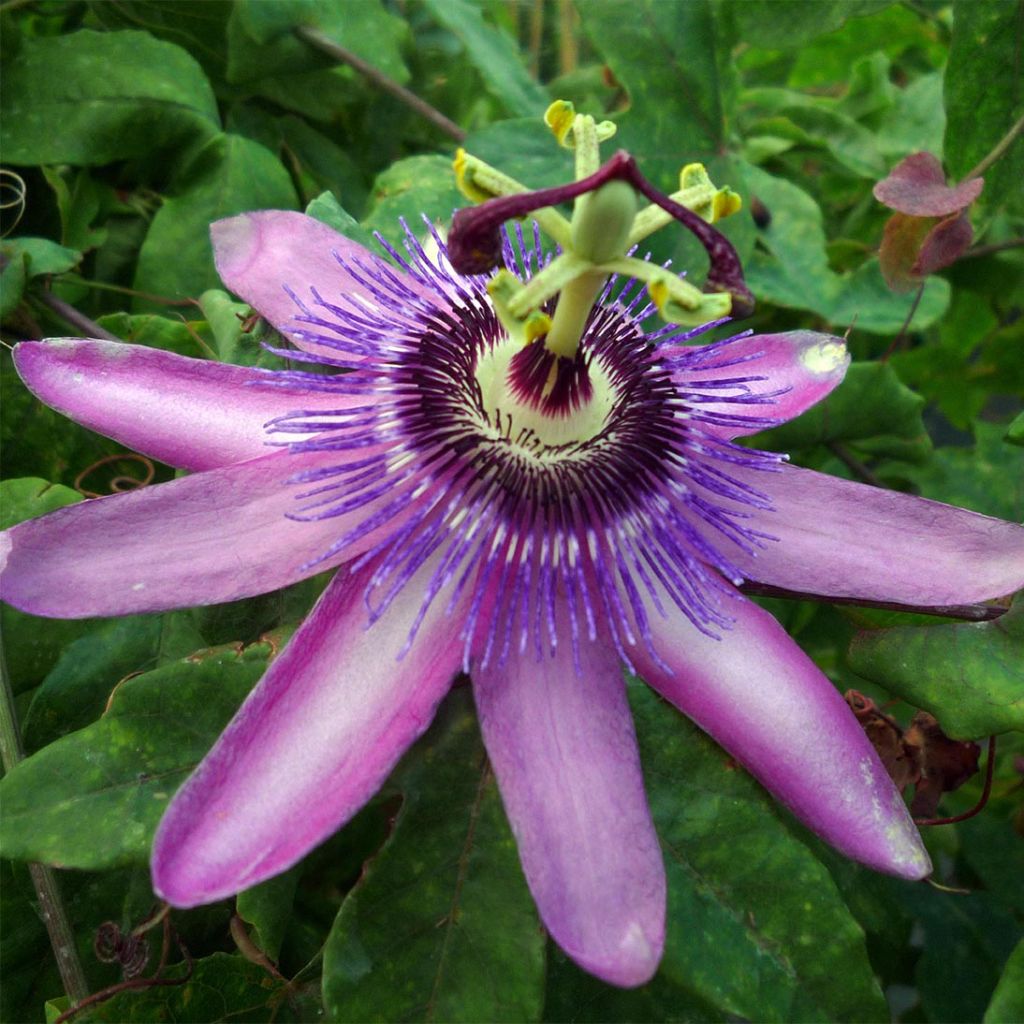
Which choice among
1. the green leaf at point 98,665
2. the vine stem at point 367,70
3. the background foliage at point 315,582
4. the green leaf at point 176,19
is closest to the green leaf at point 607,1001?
the background foliage at point 315,582

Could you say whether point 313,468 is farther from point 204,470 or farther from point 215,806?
point 215,806

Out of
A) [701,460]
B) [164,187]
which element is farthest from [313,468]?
[164,187]

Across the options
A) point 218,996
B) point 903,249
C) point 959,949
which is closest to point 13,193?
point 218,996

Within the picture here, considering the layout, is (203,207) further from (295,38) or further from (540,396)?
(540,396)

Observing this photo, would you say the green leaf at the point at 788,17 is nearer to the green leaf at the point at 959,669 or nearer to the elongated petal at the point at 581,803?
the green leaf at the point at 959,669

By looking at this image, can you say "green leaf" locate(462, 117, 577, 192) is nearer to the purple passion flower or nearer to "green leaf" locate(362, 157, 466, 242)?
"green leaf" locate(362, 157, 466, 242)

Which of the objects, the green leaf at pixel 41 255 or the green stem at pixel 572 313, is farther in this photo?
the green leaf at pixel 41 255
